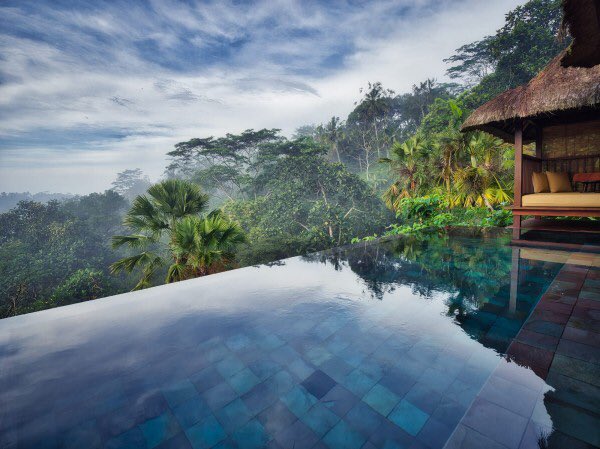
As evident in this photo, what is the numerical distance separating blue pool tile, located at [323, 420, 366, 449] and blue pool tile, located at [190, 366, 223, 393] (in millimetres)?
727

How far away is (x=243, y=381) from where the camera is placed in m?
1.53

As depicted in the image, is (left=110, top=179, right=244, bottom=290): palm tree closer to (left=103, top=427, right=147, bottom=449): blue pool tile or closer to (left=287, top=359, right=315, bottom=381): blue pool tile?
(left=287, top=359, right=315, bottom=381): blue pool tile

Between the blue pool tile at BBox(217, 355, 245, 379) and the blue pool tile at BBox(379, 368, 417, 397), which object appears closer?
the blue pool tile at BBox(379, 368, 417, 397)

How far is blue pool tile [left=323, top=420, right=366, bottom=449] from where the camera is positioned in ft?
3.63

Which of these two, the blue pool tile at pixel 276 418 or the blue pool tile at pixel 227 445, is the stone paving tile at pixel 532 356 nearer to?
the blue pool tile at pixel 276 418

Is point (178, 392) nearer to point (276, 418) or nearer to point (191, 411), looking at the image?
point (191, 411)

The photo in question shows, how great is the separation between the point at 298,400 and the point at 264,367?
1.17 feet

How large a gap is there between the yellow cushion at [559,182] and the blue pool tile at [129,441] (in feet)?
23.2

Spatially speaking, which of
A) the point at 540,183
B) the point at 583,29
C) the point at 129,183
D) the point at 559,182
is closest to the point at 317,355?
the point at 583,29

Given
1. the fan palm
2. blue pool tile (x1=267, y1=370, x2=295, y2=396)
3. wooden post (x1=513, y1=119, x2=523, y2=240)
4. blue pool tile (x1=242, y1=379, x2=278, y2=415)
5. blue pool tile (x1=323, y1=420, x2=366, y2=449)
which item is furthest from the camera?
the fan palm

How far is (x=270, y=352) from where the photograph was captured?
5.92 ft

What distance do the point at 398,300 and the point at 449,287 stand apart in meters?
0.68

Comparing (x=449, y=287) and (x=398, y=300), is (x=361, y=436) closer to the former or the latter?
(x=398, y=300)

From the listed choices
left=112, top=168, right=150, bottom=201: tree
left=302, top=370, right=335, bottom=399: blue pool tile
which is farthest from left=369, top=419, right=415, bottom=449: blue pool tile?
left=112, top=168, right=150, bottom=201: tree
